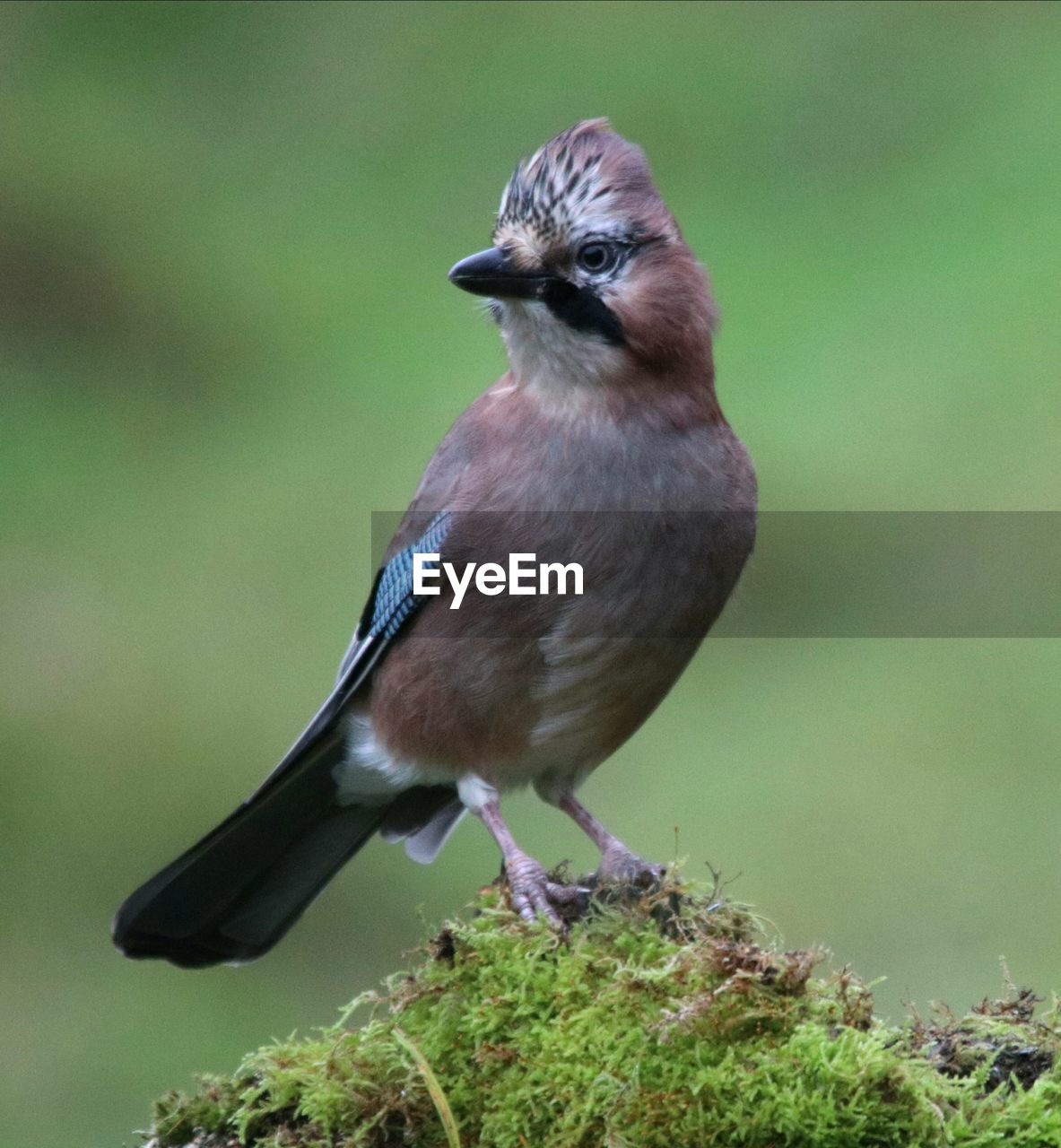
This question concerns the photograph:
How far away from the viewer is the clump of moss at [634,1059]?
2922mm

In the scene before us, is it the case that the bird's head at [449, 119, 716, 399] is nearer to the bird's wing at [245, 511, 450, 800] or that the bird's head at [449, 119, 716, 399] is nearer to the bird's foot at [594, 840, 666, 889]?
the bird's wing at [245, 511, 450, 800]

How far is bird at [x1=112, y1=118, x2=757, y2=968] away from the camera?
4.25 m

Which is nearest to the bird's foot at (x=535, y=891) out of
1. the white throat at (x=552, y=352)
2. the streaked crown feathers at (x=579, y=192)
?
the white throat at (x=552, y=352)

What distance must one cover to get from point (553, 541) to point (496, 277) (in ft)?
2.01

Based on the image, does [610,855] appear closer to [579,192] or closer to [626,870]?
[626,870]

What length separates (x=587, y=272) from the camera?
4258 millimetres

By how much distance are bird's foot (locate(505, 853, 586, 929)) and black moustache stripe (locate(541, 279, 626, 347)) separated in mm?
1218

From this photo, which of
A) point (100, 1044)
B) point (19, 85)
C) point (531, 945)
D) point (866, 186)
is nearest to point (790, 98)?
point (866, 186)

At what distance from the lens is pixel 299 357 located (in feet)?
35.7

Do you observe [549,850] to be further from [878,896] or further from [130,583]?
[130,583]

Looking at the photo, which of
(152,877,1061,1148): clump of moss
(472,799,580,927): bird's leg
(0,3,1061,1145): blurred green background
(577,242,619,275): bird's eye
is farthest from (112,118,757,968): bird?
(0,3,1061,1145): blurred green background

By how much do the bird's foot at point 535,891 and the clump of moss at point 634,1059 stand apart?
16cm
